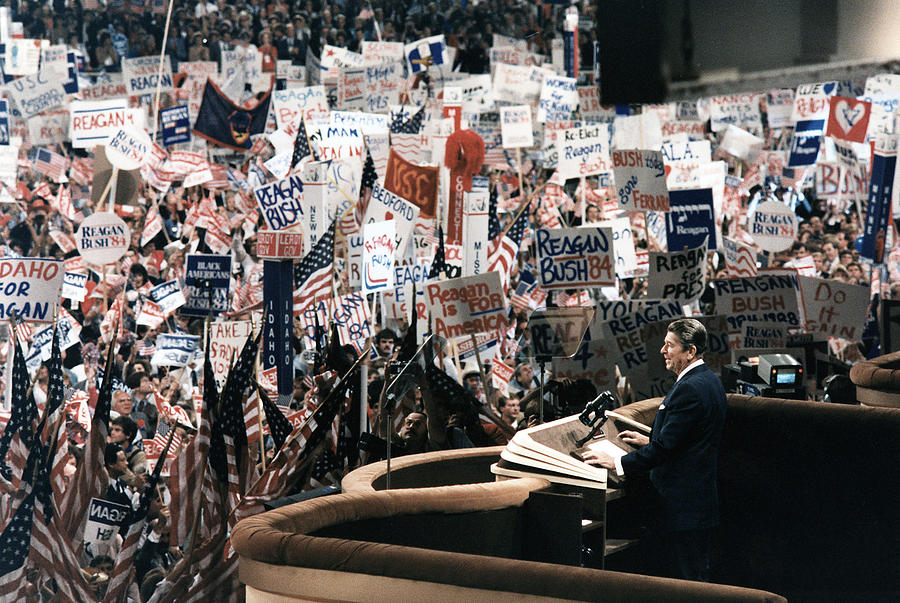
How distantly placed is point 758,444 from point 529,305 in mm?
5982

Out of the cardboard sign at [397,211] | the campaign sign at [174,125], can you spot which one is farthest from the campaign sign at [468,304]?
the campaign sign at [174,125]

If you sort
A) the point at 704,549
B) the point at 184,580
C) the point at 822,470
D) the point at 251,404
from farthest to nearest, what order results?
the point at 251,404 < the point at 184,580 < the point at 822,470 < the point at 704,549

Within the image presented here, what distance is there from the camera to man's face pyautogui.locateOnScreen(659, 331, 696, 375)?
5.09 metres

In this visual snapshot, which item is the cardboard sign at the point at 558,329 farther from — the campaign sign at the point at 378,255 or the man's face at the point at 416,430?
the campaign sign at the point at 378,255

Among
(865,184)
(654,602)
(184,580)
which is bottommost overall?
(184,580)

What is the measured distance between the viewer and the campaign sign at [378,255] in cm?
1027

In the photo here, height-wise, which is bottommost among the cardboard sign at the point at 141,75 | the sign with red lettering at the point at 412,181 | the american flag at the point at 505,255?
the american flag at the point at 505,255

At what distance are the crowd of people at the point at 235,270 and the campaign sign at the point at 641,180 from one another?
0.44 metres

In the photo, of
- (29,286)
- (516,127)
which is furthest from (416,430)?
(516,127)

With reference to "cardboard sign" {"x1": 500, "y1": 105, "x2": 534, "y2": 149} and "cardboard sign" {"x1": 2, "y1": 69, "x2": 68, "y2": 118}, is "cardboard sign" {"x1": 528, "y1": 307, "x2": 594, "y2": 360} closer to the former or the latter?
"cardboard sign" {"x1": 500, "y1": 105, "x2": 534, "y2": 149}

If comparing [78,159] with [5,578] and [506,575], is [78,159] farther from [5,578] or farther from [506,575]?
[506,575]

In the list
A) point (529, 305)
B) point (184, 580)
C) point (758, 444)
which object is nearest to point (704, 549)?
point (758, 444)

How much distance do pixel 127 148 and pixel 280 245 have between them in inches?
155

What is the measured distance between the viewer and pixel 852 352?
34.5 feet
